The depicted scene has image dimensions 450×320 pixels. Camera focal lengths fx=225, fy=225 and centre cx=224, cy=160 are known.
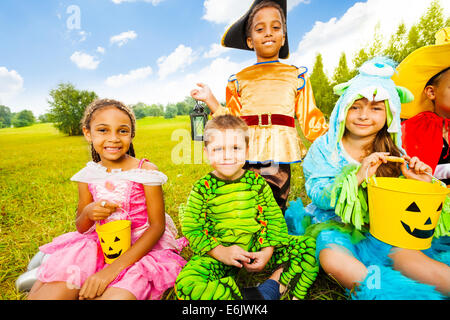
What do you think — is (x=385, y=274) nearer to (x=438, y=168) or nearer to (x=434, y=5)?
(x=438, y=168)

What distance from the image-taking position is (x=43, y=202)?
10.3 feet

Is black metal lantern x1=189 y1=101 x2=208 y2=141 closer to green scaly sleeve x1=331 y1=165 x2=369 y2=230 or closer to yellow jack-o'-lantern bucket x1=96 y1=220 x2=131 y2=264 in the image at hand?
yellow jack-o'-lantern bucket x1=96 y1=220 x2=131 y2=264

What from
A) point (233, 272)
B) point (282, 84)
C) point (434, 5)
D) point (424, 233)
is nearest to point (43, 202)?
point (233, 272)

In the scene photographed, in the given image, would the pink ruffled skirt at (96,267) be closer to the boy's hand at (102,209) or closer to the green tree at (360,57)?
the boy's hand at (102,209)

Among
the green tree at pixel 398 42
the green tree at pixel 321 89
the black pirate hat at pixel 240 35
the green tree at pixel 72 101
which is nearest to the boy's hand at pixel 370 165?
the black pirate hat at pixel 240 35

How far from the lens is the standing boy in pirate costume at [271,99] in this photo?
188 cm

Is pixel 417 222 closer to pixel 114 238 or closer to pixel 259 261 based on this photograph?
pixel 259 261

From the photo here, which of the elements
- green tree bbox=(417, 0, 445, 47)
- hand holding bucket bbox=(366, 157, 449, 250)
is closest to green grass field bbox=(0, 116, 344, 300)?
hand holding bucket bbox=(366, 157, 449, 250)

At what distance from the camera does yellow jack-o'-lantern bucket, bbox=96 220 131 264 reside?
1281mm

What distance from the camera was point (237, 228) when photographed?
1484mm

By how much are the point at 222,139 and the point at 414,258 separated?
4.50 ft

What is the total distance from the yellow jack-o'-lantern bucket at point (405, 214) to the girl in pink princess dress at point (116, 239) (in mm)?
1255

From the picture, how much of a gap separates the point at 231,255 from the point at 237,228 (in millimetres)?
184

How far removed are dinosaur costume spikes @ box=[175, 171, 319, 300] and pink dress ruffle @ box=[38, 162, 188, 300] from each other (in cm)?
23
